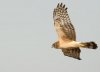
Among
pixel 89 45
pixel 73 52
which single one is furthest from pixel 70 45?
pixel 89 45

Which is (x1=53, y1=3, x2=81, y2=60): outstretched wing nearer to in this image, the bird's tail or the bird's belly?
the bird's belly

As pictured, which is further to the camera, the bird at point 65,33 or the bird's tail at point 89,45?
the bird at point 65,33

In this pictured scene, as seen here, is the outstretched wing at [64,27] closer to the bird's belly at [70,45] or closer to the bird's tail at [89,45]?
the bird's belly at [70,45]

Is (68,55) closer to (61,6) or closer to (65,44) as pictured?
(65,44)

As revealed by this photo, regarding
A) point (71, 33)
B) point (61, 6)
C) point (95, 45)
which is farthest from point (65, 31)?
point (95, 45)

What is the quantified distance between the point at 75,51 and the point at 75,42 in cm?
71

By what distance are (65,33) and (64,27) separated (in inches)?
10.6

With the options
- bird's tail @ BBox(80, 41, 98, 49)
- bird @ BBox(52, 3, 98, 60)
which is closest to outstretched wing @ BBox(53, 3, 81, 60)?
bird @ BBox(52, 3, 98, 60)

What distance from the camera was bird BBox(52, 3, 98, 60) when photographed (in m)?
10.3

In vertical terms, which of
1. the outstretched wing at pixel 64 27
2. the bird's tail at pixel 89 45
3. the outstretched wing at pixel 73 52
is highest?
the outstretched wing at pixel 64 27

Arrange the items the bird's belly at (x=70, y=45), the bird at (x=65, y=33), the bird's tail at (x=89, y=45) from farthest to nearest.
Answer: the bird at (x=65, y=33)
the bird's belly at (x=70, y=45)
the bird's tail at (x=89, y=45)

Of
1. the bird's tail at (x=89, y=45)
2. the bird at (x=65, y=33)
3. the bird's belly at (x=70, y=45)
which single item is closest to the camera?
the bird's tail at (x=89, y=45)

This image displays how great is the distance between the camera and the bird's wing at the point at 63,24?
10.5m

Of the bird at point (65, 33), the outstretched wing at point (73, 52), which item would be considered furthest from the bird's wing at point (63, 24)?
the outstretched wing at point (73, 52)
